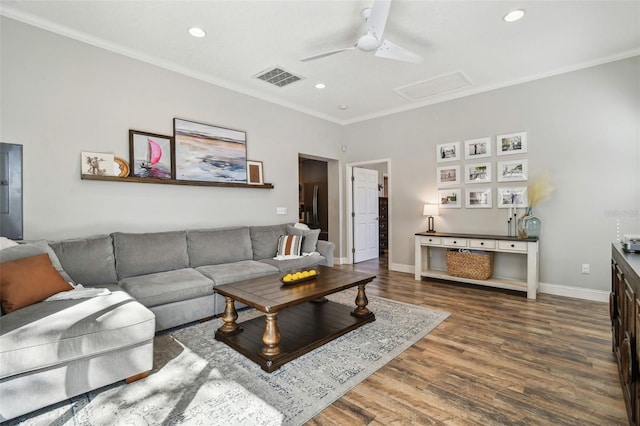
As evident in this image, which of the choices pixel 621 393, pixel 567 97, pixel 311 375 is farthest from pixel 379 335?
pixel 567 97

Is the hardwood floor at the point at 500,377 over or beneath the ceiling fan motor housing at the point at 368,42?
beneath

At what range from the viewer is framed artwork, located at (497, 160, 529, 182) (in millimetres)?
4172

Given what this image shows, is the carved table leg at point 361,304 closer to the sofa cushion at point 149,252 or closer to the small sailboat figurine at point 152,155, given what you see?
the sofa cushion at point 149,252

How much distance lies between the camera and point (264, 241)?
4.29 meters

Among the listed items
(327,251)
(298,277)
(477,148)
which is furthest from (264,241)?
(477,148)

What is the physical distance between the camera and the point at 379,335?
2746 mm

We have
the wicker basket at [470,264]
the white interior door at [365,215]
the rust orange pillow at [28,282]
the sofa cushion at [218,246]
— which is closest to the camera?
the rust orange pillow at [28,282]

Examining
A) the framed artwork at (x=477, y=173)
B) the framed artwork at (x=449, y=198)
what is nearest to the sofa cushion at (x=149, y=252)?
the framed artwork at (x=449, y=198)

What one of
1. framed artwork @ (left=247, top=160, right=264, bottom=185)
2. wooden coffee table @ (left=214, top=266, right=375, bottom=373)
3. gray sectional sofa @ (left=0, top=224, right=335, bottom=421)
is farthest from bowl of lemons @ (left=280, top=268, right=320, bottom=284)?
framed artwork @ (left=247, top=160, right=264, bottom=185)

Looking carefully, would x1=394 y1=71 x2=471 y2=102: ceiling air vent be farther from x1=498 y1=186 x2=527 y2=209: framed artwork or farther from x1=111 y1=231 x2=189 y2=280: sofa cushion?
x1=111 y1=231 x2=189 y2=280: sofa cushion

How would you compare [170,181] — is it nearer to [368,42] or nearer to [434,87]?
[368,42]

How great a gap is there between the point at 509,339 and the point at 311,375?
1.83m

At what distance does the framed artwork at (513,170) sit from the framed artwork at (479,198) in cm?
27

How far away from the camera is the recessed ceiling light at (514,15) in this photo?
8.84ft
